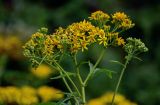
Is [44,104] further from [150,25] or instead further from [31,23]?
[150,25]

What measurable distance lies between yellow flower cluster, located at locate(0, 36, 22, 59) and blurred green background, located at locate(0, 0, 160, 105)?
0.11 m

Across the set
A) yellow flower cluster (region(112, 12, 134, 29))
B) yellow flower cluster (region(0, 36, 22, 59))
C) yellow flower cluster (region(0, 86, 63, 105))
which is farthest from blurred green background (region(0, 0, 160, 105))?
yellow flower cluster (region(112, 12, 134, 29))

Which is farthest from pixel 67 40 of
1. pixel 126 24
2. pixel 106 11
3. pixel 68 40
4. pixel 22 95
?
pixel 106 11

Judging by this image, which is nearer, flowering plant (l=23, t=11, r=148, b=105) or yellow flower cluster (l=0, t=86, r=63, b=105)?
flowering plant (l=23, t=11, r=148, b=105)

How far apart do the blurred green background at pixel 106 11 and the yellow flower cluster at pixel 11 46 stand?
0.35 ft

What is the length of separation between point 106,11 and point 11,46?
1.57 metres

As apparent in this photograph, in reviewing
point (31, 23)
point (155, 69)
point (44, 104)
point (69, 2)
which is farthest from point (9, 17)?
point (44, 104)

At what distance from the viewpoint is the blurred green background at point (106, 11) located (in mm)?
6438

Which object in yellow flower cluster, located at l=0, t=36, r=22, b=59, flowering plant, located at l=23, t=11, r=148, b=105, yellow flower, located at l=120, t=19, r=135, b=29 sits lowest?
flowering plant, located at l=23, t=11, r=148, b=105

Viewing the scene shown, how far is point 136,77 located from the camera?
674 centimetres

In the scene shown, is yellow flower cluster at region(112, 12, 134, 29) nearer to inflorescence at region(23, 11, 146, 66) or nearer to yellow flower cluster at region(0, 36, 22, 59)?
inflorescence at region(23, 11, 146, 66)

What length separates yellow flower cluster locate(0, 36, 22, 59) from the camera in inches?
220

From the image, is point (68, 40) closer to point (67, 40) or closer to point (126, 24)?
point (67, 40)

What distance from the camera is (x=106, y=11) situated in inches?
275
